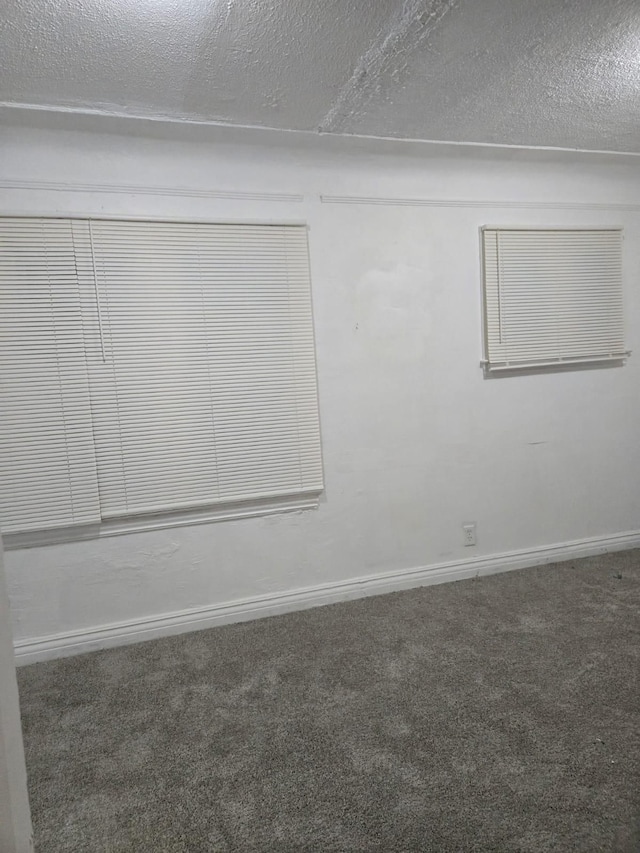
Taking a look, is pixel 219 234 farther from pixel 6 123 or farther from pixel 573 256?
pixel 573 256

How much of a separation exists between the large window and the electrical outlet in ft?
3.31

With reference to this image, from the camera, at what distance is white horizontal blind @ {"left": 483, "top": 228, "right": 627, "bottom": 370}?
3.26 m

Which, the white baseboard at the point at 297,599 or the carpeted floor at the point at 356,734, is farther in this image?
the white baseboard at the point at 297,599

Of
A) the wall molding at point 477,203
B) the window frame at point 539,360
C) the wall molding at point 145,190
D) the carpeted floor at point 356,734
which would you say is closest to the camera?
the carpeted floor at point 356,734

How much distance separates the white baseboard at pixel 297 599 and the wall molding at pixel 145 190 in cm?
214

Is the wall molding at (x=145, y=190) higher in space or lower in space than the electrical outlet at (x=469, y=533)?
higher

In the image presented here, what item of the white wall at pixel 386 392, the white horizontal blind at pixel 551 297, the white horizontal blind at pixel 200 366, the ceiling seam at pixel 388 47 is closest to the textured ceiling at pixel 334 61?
the ceiling seam at pixel 388 47

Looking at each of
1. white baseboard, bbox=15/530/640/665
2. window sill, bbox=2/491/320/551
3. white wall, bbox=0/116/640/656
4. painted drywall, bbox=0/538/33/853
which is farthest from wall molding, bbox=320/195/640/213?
painted drywall, bbox=0/538/33/853

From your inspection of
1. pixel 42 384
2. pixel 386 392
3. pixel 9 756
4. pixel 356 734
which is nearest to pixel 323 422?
pixel 386 392

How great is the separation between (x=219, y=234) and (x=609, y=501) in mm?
3035

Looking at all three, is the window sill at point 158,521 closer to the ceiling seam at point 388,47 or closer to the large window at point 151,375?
the large window at point 151,375

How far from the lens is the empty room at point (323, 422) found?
5.78 feet

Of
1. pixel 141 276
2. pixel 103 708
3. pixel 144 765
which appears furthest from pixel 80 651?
pixel 141 276

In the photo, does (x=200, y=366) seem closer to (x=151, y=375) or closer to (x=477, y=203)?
(x=151, y=375)
